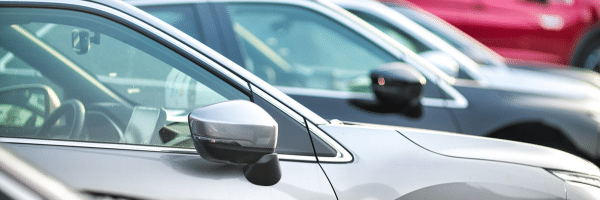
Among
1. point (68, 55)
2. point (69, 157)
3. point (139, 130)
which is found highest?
point (68, 55)

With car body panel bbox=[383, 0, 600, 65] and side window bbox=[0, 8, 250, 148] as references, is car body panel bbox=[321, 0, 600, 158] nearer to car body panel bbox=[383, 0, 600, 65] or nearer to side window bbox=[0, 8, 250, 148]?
side window bbox=[0, 8, 250, 148]

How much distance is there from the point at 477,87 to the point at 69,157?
235 centimetres

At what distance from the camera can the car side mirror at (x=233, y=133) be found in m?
1.29

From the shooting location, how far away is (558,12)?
671cm

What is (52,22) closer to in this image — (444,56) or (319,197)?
(319,197)

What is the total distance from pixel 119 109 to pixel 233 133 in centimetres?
42

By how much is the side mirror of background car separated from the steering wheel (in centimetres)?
169

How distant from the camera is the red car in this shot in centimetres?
645

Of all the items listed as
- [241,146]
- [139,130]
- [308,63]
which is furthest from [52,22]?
[308,63]

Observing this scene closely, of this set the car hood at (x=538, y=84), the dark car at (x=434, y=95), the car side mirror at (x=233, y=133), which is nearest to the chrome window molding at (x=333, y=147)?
the car side mirror at (x=233, y=133)

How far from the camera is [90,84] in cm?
158

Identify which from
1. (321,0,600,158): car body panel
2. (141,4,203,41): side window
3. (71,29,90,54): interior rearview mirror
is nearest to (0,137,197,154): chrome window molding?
(71,29,90,54): interior rearview mirror

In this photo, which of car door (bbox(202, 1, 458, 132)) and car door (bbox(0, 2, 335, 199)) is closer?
car door (bbox(0, 2, 335, 199))

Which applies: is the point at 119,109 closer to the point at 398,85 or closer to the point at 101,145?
the point at 101,145
